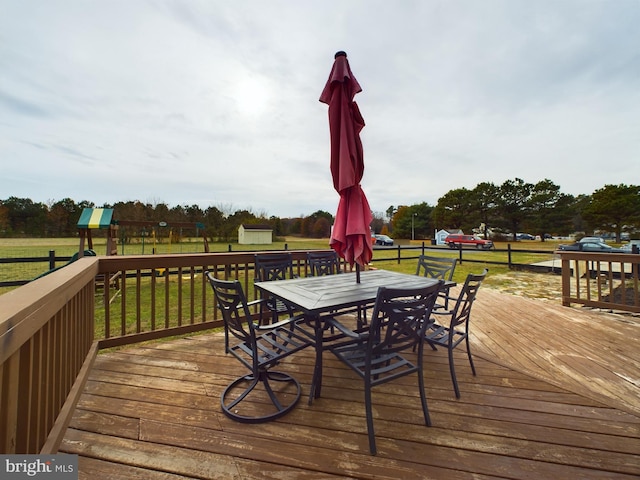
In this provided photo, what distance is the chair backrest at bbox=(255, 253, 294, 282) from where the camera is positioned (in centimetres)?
319

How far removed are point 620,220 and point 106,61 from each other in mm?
32453

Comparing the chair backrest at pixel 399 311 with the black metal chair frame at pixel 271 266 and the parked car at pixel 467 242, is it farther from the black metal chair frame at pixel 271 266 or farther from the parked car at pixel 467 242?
the parked car at pixel 467 242

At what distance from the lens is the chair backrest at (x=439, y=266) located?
3115mm

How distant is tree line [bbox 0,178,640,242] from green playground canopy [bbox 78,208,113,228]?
26.1 ft

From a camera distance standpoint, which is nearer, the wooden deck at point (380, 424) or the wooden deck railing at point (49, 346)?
the wooden deck railing at point (49, 346)

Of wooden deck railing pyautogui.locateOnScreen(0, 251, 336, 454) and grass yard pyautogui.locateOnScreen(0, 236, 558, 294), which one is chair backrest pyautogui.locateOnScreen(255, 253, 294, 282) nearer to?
wooden deck railing pyautogui.locateOnScreen(0, 251, 336, 454)

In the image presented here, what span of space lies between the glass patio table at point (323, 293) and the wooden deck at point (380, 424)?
0.44 meters

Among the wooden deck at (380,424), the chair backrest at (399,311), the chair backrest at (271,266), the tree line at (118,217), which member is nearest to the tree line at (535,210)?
the tree line at (118,217)

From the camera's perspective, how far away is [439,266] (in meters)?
3.30

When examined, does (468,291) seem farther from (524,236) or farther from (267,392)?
(524,236)

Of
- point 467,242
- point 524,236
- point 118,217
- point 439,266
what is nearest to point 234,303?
point 439,266

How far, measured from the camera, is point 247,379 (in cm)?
216

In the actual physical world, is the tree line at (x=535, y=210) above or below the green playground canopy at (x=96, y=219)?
above

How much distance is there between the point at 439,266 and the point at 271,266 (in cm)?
212
